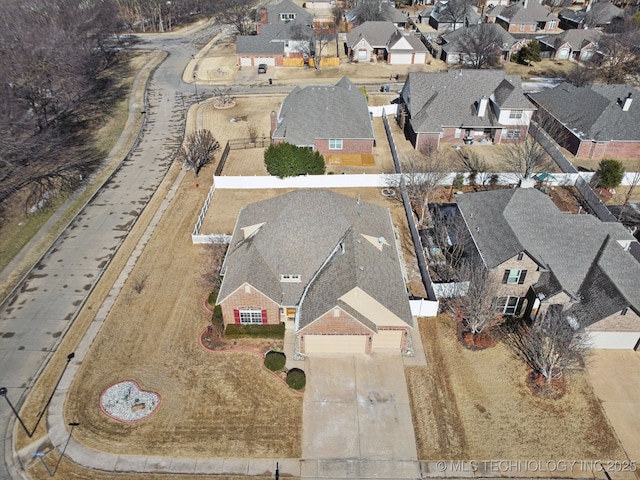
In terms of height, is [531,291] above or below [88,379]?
above

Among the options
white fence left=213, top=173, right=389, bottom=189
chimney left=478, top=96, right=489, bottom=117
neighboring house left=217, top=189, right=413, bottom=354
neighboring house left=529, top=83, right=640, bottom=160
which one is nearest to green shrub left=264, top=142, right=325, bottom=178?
white fence left=213, top=173, right=389, bottom=189

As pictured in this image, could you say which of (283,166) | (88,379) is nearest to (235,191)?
(283,166)

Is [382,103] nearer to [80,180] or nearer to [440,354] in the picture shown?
[80,180]

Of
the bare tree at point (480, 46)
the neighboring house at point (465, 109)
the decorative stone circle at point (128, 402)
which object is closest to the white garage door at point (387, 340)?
the decorative stone circle at point (128, 402)

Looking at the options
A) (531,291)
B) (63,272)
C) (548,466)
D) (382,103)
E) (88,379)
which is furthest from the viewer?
(382,103)

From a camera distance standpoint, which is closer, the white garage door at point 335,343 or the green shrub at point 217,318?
the white garage door at point 335,343

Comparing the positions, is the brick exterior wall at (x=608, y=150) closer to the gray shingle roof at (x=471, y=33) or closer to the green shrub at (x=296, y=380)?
the gray shingle roof at (x=471, y=33)

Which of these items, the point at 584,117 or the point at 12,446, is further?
the point at 584,117

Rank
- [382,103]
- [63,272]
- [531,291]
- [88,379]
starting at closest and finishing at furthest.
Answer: [88,379] → [531,291] → [63,272] → [382,103]
